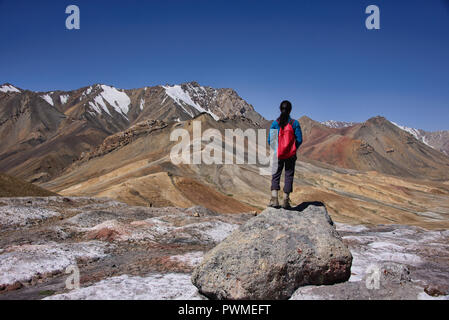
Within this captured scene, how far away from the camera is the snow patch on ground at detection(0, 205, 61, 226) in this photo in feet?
54.6

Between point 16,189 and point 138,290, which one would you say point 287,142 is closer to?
point 138,290

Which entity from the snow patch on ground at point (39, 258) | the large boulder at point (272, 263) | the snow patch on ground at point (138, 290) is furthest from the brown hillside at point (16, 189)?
the large boulder at point (272, 263)

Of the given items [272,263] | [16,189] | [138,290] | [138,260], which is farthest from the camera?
[16,189]

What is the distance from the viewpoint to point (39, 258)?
1017cm

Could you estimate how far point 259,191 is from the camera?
202 ft

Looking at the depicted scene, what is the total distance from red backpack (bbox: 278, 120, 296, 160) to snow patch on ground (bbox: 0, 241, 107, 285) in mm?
8062

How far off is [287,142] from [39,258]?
900cm

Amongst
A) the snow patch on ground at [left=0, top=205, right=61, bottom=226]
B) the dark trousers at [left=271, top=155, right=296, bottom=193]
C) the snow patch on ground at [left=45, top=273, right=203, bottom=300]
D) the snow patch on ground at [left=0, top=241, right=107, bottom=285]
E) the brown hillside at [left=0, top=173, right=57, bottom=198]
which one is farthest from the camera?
the brown hillside at [left=0, top=173, right=57, bottom=198]

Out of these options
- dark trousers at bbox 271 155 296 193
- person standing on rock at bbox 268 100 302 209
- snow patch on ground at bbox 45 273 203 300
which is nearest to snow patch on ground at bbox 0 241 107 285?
snow patch on ground at bbox 45 273 203 300

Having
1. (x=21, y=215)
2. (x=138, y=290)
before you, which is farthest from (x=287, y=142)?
Answer: (x=21, y=215)

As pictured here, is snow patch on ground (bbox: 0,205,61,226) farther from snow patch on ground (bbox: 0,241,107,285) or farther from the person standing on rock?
the person standing on rock
